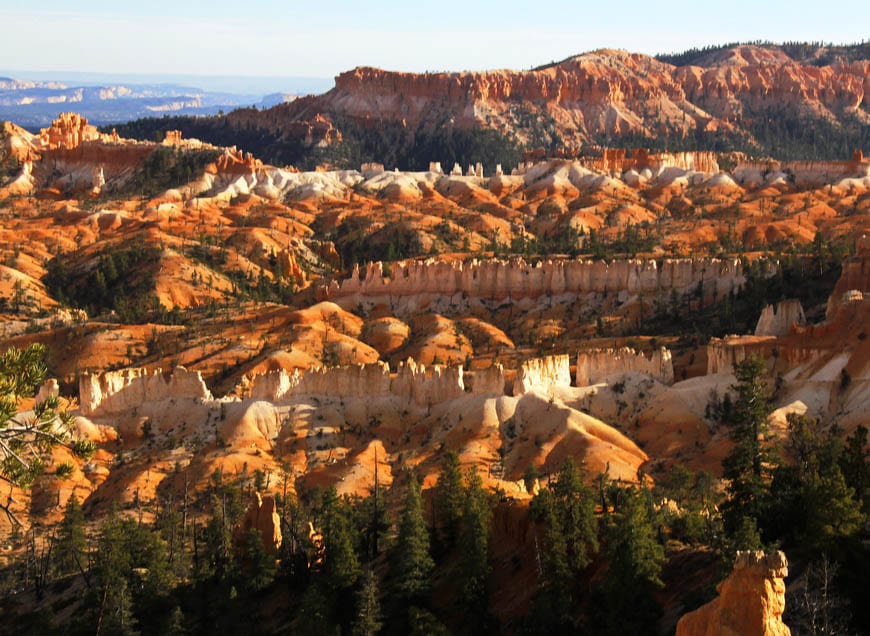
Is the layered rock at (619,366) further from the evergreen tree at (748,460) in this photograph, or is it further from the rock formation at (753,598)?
the rock formation at (753,598)

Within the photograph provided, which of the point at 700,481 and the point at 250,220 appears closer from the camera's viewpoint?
the point at 700,481

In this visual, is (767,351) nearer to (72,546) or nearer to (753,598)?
(72,546)

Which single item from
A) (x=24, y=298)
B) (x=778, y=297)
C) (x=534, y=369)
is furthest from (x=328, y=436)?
(x=24, y=298)

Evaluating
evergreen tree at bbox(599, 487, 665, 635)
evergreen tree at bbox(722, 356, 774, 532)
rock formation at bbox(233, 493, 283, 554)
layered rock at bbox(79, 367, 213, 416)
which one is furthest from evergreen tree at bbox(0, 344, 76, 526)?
layered rock at bbox(79, 367, 213, 416)

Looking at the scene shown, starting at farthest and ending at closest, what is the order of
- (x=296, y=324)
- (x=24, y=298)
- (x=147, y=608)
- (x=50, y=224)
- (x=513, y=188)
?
(x=513, y=188) → (x=50, y=224) → (x=24, y=298) → (x=296, y=324) → (x=147, y=608)

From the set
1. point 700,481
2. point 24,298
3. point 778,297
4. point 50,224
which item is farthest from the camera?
point 50,224

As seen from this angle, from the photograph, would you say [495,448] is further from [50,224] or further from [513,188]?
[513,188]

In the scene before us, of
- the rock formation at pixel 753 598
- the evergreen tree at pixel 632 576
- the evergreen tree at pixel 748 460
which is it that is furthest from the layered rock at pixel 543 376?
the rock formation at pixel 753 598
